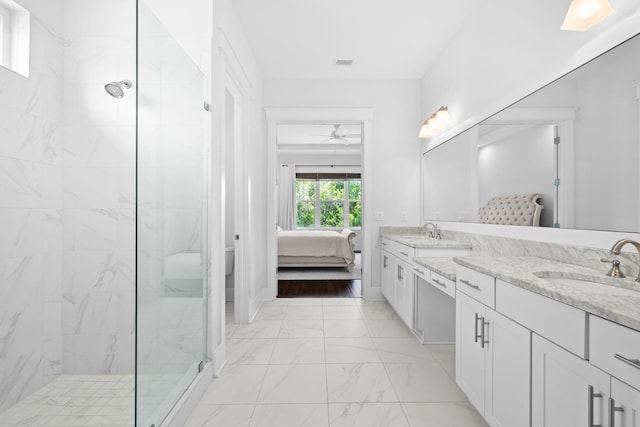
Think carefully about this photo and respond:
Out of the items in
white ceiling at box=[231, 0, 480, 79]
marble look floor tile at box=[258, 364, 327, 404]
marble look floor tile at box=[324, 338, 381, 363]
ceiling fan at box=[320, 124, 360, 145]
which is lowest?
marble look floor tile at box=[258, 364, 327, 404]

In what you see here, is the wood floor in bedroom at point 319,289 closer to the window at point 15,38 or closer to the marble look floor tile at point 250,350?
the marble look floor tile at point 250,350

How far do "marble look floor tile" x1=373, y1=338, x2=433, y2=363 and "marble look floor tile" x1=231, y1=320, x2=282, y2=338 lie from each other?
913 mm

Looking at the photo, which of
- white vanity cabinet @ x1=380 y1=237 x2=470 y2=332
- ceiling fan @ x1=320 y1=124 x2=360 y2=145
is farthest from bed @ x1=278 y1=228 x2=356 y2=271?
white vanity cabinet @ x1=380 y1=237 x2=470 y2=332

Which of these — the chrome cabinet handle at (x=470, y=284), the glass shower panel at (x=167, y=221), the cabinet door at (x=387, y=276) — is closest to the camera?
the glass shower panel at (x=167, y=221)

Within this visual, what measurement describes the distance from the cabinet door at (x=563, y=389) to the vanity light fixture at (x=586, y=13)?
136 cm

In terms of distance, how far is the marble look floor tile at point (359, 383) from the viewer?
1.93 meters

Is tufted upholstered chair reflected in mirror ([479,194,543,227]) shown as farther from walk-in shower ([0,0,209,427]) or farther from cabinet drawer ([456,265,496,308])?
walk-in shower ([0,0,209,427])

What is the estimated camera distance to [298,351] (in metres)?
2.57

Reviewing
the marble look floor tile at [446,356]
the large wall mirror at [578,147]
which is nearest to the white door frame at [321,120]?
the marble look floor tile at [446,356]

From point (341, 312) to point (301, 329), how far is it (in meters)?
0.66

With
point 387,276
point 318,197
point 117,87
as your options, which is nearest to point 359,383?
point 387,276

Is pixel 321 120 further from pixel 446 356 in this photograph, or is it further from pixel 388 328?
pixel 446 356

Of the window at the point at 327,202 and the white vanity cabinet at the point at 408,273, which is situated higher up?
the window at the point at 327,202

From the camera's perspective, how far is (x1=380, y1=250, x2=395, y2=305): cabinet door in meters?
3.57
